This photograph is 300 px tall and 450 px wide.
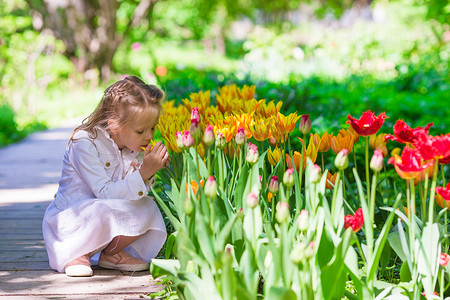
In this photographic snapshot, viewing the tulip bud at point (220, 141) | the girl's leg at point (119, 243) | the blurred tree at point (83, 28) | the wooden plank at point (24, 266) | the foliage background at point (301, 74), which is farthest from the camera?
the blurred tree at point (83, 28)

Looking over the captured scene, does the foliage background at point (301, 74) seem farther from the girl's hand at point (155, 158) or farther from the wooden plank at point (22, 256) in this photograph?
the girl's hand at point (155, 158)

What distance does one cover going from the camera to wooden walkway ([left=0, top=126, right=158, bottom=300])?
248 cm

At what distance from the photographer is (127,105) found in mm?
2768

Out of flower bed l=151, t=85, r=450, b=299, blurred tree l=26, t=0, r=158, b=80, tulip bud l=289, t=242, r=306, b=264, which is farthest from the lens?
blurred tree l=26, t=0, r=158, b=80

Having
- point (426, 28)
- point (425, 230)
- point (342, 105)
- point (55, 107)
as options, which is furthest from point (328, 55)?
point (425, 230)

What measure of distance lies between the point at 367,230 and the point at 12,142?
21.4 ft

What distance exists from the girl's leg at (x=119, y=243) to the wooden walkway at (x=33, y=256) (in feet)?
0.31

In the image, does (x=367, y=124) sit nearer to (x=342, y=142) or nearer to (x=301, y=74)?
(x=342, y=142)

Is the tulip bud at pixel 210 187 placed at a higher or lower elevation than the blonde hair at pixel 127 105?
lower

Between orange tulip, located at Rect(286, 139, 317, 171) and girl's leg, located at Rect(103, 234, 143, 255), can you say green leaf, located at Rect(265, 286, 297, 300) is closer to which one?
orange tulip, located at Rect(286, 139, 317, 171)

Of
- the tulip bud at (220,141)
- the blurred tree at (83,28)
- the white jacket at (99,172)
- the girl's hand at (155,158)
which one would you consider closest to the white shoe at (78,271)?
the white jacket at (99,172)

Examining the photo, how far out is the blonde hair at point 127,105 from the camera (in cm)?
275

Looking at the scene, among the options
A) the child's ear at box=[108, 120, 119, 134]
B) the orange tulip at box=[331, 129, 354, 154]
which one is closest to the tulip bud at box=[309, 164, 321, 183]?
the orange tulip at box=[331, 129, 354, 154]

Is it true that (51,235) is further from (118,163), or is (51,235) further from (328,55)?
(328,55)
